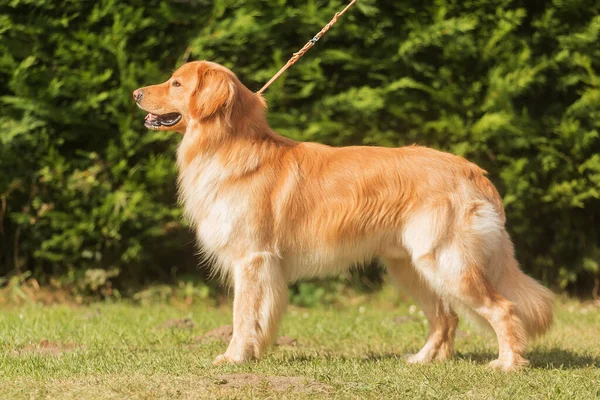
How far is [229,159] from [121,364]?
4.57 ft

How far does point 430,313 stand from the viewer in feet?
19.1

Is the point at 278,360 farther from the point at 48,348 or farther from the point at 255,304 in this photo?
the point at 48,348

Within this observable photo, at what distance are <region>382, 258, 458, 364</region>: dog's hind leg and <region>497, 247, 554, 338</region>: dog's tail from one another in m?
0.46

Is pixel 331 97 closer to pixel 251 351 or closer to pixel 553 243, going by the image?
pixel 553 243

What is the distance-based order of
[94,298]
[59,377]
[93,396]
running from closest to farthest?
[93,396] < [59,377] < [94,298]

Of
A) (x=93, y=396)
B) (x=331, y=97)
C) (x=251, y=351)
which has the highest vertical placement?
(x=331, y=97)

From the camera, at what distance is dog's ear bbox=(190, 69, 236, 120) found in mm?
5328

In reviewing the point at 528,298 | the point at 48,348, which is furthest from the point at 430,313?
the point at 48,348

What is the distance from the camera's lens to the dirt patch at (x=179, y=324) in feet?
22.5

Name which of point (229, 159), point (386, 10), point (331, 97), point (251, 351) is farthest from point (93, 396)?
point (386, 10)

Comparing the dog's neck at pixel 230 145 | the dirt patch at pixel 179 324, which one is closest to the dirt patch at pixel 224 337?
the dirt patch at pixel 179 324

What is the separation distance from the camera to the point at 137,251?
805cm

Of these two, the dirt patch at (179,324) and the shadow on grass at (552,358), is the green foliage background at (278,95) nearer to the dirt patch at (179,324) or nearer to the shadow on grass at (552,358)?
the dirt patch at (179,324)

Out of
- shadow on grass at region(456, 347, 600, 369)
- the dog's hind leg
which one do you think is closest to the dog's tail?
shadow on grass at region(456, 347, 600, 369)
